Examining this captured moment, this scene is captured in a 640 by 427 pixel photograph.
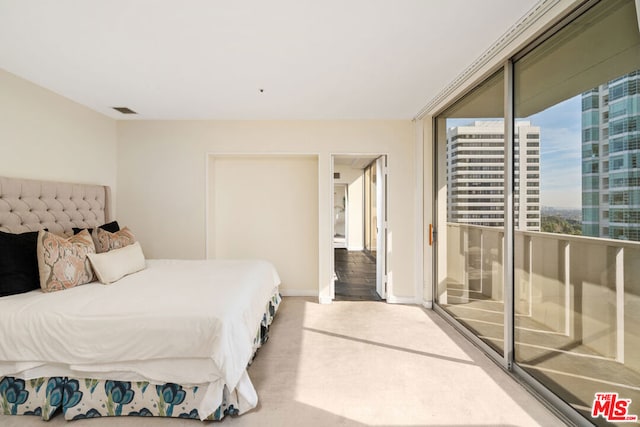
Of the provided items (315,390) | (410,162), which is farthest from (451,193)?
(315,390)

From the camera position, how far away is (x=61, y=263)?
2.52 m

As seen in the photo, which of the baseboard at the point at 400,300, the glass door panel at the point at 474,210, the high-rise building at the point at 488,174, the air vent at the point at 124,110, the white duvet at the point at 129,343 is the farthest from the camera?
the baseboard at the point at 400,300

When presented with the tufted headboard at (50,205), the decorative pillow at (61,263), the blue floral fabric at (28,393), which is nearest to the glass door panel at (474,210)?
the blue floral fabric at (28,393)

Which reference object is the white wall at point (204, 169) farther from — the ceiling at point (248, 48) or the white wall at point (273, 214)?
the ceiling at point (248, 48)

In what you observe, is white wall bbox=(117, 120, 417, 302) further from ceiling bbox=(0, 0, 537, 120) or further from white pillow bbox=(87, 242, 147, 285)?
white pillow bbox=(87, 242, 147, 285)

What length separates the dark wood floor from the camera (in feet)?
15.6

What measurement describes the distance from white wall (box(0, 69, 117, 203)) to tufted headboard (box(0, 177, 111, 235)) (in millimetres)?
142

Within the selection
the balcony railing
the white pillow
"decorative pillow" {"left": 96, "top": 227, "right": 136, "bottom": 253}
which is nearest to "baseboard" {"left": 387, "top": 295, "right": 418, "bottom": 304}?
the balcony railing

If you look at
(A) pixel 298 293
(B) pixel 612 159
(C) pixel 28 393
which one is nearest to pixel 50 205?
(C) pixel 28 393

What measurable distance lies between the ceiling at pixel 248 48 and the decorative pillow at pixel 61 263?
1.51 m

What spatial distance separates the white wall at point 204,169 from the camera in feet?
14.4

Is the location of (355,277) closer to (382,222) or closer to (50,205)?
(382,222)

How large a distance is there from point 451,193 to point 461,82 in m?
1.18

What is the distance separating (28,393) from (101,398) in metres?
0.48
